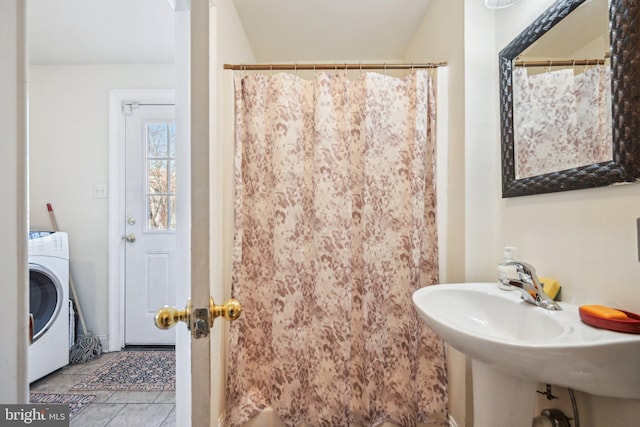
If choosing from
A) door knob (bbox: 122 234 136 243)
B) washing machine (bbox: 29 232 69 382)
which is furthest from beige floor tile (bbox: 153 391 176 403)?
door knob (bbox: 122 234 136 243)

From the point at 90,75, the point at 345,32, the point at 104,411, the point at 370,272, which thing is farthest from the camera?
the point at 90,75

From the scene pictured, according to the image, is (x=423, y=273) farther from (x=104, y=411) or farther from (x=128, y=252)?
(x=128, y=252)

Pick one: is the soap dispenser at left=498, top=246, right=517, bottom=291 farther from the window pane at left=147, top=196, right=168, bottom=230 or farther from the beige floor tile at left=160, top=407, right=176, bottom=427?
the window pane at left=147, top=196, right=168, bottom=230

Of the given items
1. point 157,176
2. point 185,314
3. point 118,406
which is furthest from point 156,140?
point 185,314

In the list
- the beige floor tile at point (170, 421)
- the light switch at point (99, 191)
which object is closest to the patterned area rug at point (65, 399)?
the beige floor tile at point (170, 421)

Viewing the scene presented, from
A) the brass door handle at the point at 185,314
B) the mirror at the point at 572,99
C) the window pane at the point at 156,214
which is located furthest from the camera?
the window pane at the point at 156,214

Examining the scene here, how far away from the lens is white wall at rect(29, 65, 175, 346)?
2373mm

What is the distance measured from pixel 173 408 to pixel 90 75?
2634mm

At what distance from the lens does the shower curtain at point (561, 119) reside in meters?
0.89

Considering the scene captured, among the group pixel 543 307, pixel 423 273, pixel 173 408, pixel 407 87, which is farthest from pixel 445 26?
pixel 173 408

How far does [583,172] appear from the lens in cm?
93

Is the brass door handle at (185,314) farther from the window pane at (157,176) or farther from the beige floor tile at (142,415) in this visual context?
the window pane at (157,176)

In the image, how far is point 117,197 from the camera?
2.40m

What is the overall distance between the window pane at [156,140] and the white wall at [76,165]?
0.32m
